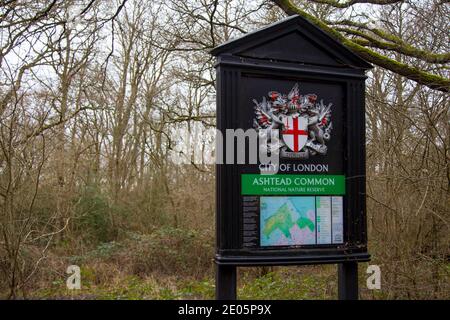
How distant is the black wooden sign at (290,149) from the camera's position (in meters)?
4.56

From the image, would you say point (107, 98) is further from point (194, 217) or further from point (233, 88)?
point (233, 88)

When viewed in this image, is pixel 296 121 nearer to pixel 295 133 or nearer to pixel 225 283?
pixel 295 133

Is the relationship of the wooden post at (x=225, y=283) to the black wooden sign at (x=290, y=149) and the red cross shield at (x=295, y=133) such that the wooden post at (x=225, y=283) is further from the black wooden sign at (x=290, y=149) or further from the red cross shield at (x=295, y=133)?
the red cross shield at (x=295, y=133)

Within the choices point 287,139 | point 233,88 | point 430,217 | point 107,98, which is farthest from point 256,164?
point 107,98

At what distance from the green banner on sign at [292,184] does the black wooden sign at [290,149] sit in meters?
0.01

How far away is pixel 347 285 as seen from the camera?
16.7ft

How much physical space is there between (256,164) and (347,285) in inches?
68.1

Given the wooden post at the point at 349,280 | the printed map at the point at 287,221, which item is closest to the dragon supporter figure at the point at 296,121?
the printed map at the point at 287,221

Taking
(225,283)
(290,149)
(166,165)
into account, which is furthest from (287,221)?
(166,165)

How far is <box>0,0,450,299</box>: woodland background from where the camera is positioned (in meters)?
6.40

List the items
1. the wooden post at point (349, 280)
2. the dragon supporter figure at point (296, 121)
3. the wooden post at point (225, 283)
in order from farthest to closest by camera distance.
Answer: the wooden post at point (349, 280) → the dragon supporter figure at point (296, 121) → the wooden post at point (225, 283)

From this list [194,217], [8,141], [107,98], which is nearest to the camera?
[8,141]

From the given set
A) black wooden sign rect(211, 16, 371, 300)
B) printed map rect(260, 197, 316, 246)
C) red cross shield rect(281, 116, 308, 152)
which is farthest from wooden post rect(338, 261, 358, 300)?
red cross shield rect(281, 116, 308, 152)

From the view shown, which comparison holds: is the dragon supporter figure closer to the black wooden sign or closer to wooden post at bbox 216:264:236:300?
the black wooden sign
